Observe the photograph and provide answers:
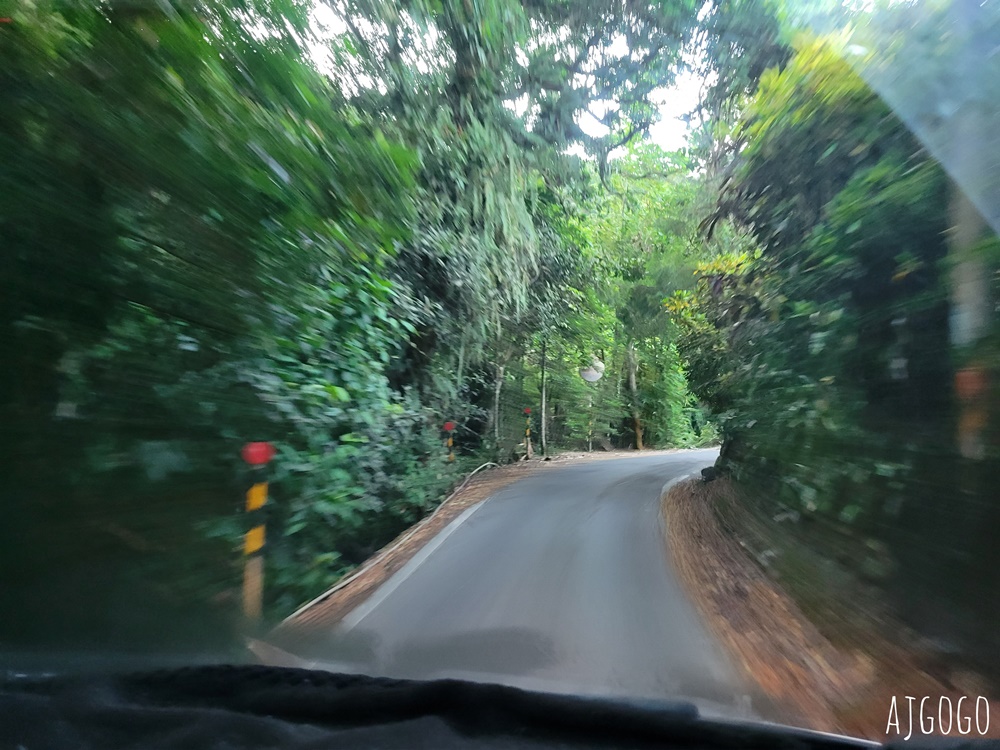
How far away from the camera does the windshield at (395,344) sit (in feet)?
10.9

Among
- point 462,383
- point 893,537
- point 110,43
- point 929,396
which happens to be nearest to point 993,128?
point 929,396

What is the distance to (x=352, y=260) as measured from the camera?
5.58 meters

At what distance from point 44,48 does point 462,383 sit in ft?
30.9

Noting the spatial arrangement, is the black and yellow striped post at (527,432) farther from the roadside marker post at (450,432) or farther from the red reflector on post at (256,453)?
the red reflector on post at (256,453)

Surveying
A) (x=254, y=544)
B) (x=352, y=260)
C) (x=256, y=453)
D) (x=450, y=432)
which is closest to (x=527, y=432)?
(x=450, y=432)

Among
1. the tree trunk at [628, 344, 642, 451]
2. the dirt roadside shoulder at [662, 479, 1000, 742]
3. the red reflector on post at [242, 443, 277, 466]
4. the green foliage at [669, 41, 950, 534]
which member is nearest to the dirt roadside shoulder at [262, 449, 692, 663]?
the red reflector on post at [242, 443, 277, 466]

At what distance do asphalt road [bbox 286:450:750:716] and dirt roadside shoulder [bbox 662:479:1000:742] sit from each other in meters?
0.23

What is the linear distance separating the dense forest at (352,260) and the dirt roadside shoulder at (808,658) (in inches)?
19.8

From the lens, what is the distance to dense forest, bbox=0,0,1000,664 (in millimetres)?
3340

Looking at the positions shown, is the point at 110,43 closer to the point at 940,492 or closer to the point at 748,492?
the point at 940,492

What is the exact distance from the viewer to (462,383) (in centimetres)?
1215

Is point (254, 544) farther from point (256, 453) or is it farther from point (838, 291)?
point (838, 291)

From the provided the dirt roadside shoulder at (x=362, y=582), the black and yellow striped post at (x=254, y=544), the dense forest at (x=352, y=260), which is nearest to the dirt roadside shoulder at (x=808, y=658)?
the dense forest at (x=352, y=260)

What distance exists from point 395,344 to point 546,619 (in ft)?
12.5
